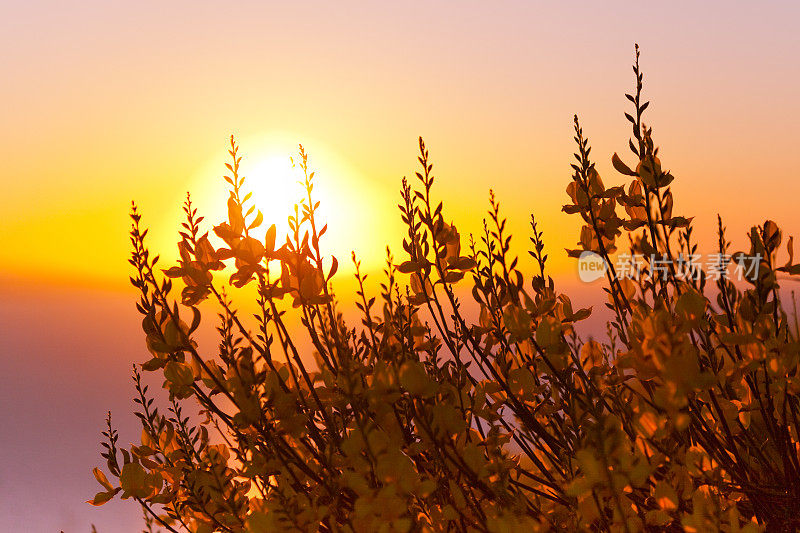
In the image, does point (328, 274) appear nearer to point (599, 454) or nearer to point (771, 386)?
point (599, 454)

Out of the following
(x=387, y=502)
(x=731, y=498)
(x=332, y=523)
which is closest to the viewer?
(x=387, y=502)

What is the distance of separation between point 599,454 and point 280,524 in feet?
Answer: 1.94

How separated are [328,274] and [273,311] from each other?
156 mm

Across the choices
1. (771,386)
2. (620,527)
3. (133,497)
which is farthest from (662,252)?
(133,497)

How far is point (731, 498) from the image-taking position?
1730 mm

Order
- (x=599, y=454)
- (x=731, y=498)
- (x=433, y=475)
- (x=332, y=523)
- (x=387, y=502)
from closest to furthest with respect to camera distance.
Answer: (x=599, y=454), (x=387, y=502), (x=332, y=523), (x=433, y=475), (x=731, y=498)

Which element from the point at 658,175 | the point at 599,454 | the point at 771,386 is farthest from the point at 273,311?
the point at 771,386

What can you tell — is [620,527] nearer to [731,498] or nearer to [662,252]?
[731,498]

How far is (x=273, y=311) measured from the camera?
1.54m

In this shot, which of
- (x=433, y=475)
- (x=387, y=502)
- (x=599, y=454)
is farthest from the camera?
(x=433, y=475)

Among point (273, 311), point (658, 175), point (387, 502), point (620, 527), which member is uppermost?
point (658, 175)

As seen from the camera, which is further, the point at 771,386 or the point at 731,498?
the point at 731,498

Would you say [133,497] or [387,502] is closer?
[387,502]

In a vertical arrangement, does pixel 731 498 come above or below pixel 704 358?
below
